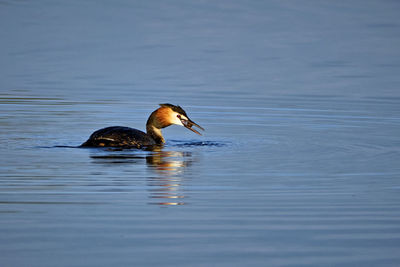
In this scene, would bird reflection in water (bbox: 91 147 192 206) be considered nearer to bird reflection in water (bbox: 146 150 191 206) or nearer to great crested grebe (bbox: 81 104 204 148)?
bird reflection in water (bbox: 146 150 191 206)

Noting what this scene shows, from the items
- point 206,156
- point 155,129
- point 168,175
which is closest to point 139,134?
point 155,129

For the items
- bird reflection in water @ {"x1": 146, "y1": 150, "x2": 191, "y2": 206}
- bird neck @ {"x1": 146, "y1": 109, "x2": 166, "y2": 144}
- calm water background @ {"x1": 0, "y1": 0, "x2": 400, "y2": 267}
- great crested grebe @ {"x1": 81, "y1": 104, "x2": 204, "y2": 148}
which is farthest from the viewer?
bird neck @ {"x1": 146, "y1": 109, "x2": 166, "y2": 144}

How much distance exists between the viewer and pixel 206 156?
11562 millimetres

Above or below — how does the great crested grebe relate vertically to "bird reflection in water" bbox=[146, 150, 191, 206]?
above

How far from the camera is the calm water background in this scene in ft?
23.0

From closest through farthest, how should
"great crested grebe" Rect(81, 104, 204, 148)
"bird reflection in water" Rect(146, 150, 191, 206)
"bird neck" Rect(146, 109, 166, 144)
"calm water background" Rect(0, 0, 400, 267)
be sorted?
"calm water background" Rect(0, 0, 400, 267), "bird reflection in water" Rect(146, 150, 191, 206), "great crested grebe" Rect(81, 104, 204, 148), "bird neck" Rect(146, 109, 166, 144)

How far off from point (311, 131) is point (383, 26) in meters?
22.2

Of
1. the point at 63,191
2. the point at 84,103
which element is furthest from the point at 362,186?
the point at 84,103

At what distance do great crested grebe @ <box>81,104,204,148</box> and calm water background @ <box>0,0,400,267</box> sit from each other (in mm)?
171

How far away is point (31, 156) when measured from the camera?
1116cm

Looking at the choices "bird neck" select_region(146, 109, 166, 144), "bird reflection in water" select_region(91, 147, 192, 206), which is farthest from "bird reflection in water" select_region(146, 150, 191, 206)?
"bird neck" select_region(146, 109, 166, 144)

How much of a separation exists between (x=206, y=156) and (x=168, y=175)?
5.08ft

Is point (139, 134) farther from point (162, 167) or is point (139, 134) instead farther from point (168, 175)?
point (168, 175)

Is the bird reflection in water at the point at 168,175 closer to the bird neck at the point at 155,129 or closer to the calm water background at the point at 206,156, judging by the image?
the calm water background at the point at 206,156
